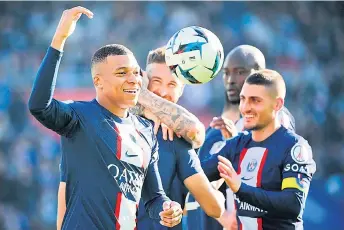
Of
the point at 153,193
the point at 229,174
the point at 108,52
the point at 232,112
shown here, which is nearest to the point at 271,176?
the point at 229,174

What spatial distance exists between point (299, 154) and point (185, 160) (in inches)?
36.7

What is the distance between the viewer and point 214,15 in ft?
49.9

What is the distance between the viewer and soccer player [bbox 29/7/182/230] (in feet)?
13.5

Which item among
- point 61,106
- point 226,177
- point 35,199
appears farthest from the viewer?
point 35,199

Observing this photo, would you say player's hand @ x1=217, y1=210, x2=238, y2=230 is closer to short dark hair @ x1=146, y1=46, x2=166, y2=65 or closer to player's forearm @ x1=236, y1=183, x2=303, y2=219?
player's forearm @ x1=236, y1=183, x2=303, y2=219

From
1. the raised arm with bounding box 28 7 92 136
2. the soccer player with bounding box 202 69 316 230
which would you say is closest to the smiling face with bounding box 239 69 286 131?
the soccer player with bounding box 202 69 316 230

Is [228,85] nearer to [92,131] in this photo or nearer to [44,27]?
[92,131]

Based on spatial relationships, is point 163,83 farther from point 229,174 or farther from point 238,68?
point 238,68

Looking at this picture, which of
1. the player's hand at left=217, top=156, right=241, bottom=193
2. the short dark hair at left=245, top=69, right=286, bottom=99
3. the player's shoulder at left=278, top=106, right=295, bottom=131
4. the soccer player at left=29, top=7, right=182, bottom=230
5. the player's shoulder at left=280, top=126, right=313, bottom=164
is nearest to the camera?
the soccer player at left=29, top=7, right=182, bottom=230

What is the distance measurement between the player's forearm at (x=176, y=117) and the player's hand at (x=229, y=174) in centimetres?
23

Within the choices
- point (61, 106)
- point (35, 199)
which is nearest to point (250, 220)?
point (61, 106)

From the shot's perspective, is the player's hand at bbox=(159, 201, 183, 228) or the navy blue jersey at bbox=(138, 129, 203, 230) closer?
the player's hand at bbox=(159, 201, 183, 228)

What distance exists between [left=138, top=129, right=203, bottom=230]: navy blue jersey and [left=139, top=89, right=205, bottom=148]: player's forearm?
0.10 metres

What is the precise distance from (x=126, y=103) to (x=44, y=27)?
10968mm
